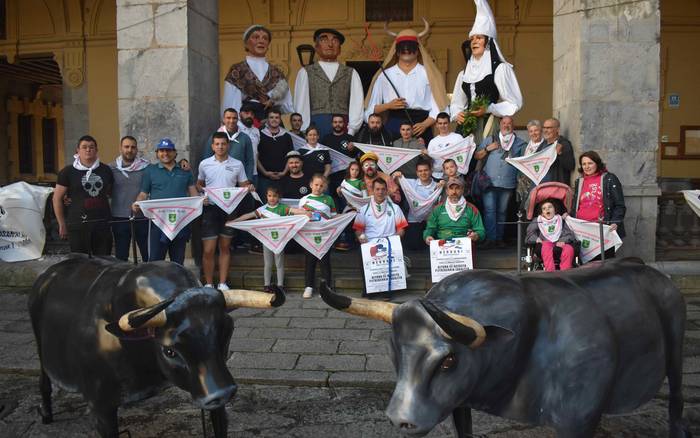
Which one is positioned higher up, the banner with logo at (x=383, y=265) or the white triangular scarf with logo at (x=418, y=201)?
the white triangular scarf with logo at (x=418, y=201)

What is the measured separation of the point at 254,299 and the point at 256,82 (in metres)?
6.42

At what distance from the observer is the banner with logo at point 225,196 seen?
24.8 feet

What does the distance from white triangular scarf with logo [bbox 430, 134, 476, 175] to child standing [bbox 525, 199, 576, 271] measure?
57.9 inches

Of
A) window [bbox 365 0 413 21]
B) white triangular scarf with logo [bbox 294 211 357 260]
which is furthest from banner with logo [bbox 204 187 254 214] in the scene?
window [bbox 365 0 413 21]

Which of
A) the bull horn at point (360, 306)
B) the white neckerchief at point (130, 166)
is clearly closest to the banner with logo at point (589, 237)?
the bull horn at point (360, 306)

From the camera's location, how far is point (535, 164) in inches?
301

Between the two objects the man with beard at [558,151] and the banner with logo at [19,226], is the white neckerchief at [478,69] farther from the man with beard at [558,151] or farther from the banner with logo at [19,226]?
the banner with logo at [19,226]

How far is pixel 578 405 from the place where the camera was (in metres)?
2.82

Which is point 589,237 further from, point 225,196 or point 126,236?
point 126,236

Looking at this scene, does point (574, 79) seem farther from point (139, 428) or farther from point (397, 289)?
point (139, 428)

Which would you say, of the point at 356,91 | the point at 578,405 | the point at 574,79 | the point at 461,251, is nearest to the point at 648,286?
the point at 578,405

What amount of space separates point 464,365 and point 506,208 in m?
5.86

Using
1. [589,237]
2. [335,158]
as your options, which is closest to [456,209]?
[589,237]

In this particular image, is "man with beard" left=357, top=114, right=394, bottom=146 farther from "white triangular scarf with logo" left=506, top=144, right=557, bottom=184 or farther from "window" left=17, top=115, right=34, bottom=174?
"window" left=17, top=115, right=34, bottom=174
